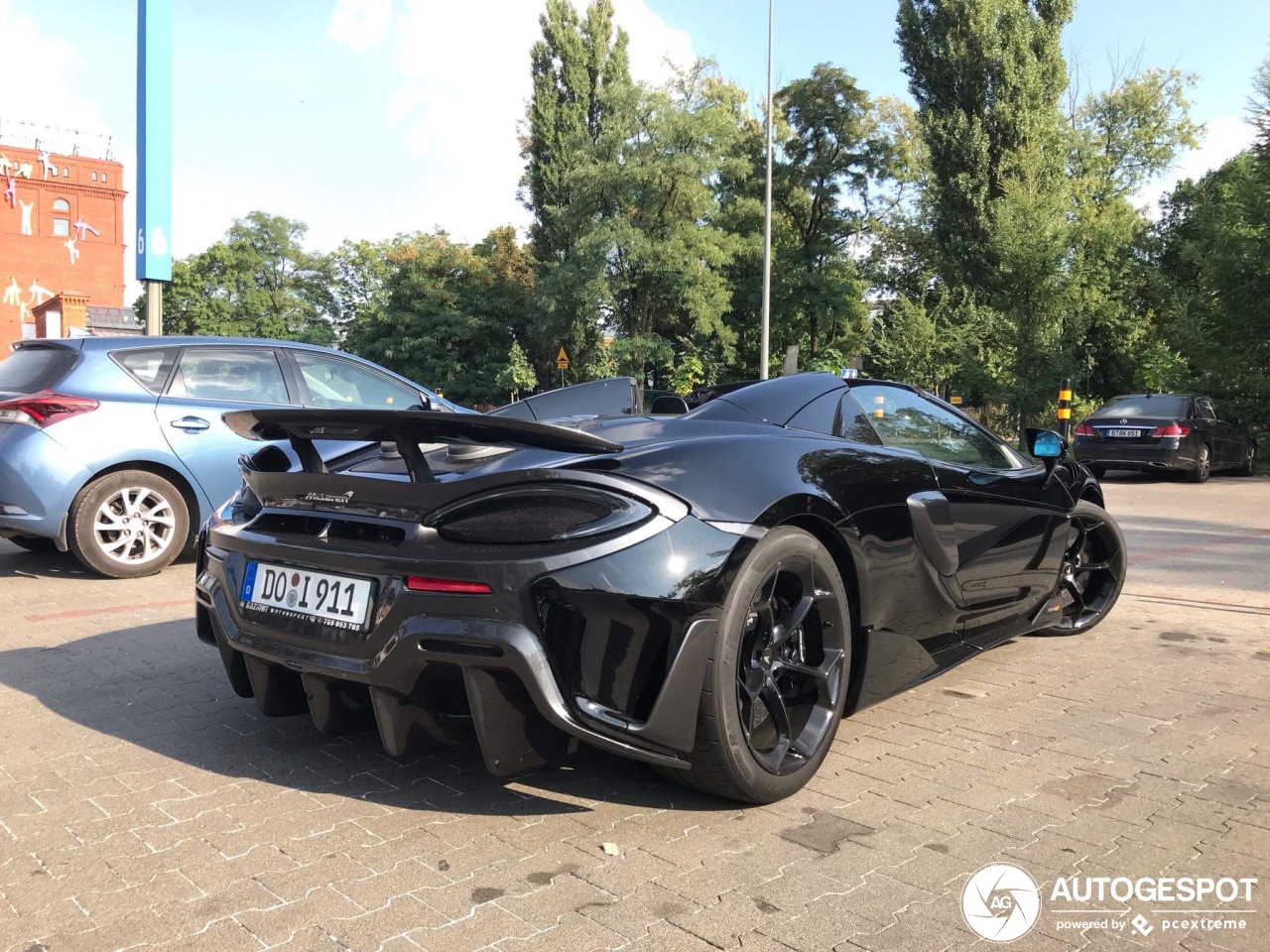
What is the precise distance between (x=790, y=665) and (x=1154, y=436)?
14.6 m

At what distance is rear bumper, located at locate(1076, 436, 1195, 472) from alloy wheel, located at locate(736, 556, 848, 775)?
13665 mm

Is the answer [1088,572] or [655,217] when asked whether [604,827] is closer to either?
[1088,572]

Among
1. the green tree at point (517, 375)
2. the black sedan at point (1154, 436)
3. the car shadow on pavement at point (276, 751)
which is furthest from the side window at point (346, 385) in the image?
the green tree at point (517, 375)

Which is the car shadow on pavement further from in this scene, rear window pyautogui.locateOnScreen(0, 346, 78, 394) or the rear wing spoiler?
rear window pyautogui.locateOnScreen(0, 346, 78, 394)

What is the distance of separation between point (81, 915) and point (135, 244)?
44.0 ft

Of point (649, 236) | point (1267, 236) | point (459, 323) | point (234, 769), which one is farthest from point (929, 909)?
point (459, 323)

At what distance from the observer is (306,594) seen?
Answer: 2729mm

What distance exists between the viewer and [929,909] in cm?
224

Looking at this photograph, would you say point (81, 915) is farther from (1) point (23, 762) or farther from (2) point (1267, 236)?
(2) point (1267, 236)

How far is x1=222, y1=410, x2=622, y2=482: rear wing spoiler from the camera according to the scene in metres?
2.54

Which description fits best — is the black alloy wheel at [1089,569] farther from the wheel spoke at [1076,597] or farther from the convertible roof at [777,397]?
the convertible roof at [777,397]

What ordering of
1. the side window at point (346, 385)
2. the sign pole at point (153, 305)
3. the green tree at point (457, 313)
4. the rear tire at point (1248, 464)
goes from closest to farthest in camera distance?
the side window at point (346, 385)
the sign pole at point (153, 305)
the rear tire at point (1248, 464)
the green tree at point (457, 313)

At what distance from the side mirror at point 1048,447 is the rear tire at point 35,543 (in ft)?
21.4

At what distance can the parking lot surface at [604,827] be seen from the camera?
2162 mm
